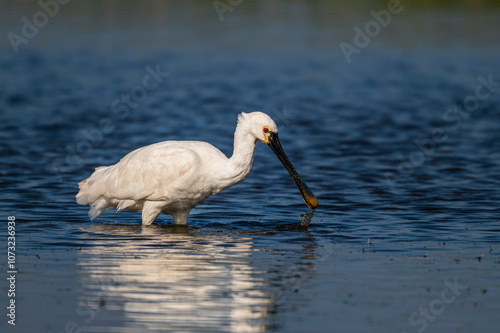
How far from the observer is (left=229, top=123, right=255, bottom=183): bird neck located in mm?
11453

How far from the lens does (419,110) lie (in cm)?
2298

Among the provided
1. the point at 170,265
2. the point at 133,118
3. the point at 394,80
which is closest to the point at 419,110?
the point at 394,80
